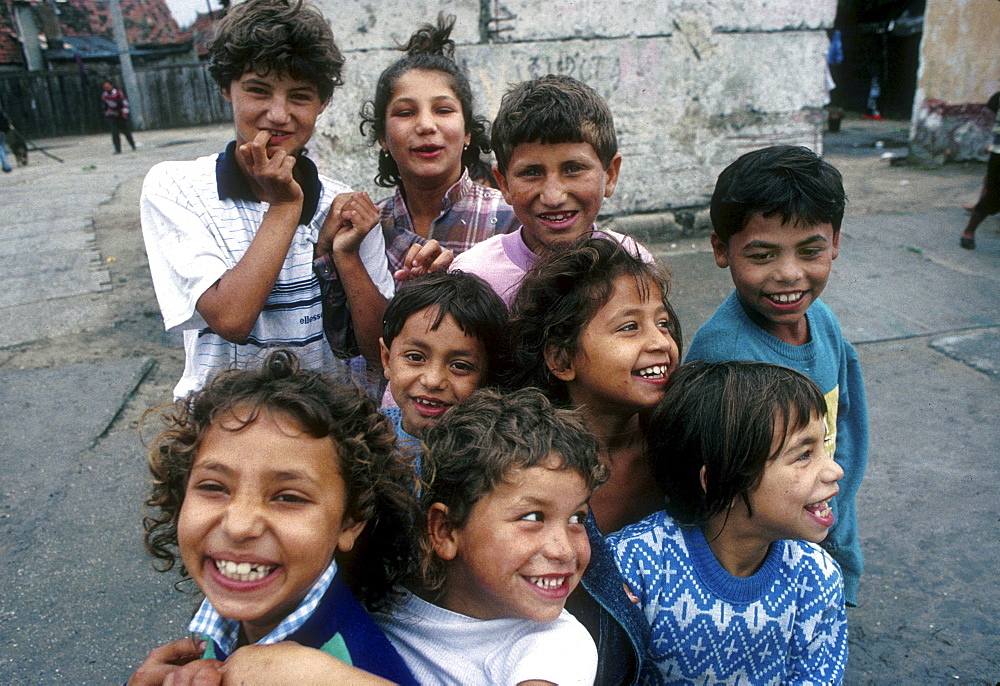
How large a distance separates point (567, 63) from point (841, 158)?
6545mm

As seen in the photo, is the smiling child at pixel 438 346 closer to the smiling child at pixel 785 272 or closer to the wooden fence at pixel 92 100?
the smiling child at pixel 785 272

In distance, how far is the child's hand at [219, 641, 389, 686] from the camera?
1077mm

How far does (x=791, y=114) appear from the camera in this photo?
600 cm

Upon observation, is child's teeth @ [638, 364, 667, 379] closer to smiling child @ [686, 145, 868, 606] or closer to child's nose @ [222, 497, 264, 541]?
smiling child @ [686, 145, 868, 606]

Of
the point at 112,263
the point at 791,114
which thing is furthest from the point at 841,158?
the point at 112,263

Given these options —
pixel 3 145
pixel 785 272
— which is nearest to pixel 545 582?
pixel 785 272

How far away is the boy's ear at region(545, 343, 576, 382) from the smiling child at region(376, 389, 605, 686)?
27 centimetres

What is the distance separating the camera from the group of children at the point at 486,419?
1.23m

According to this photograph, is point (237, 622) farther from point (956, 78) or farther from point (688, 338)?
point (956, 78)

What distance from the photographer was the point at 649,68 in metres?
5.66

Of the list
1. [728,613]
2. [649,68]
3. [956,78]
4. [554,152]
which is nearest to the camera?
[728,613]

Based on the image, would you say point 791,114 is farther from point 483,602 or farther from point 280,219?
point 483,602

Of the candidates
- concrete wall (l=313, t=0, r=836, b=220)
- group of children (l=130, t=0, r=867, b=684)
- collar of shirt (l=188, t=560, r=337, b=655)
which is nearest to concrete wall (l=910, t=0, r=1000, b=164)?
concrete wall (l=313, t=0, r=836, b=220)

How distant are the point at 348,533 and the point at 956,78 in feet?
32.6
